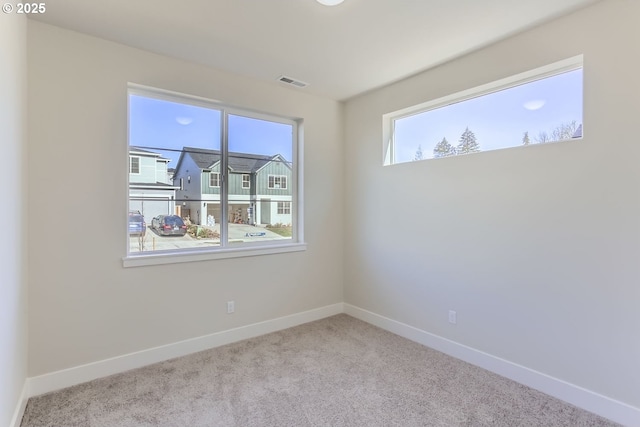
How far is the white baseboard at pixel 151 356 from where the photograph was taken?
2221 mm

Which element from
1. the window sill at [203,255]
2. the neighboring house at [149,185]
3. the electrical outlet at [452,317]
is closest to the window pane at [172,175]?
the neighboring house at [149,185]

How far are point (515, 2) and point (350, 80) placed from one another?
5.07 ft

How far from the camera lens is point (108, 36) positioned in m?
2.37

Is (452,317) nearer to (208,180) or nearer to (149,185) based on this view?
(208,180)

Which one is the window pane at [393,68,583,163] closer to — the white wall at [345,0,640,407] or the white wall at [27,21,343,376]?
the white wall at [345,0,640,407]

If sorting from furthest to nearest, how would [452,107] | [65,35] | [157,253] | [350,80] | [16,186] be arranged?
[350,80], [452,107], [157,253], [65,35], [16,186]

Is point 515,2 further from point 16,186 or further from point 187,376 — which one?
point 187,376

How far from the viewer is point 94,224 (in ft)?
7.87

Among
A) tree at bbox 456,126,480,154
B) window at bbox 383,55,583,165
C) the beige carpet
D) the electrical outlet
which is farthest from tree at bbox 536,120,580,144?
the beige carpet

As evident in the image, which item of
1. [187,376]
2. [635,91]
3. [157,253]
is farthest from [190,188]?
[635,91]

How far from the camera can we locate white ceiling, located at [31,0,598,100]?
2008mm

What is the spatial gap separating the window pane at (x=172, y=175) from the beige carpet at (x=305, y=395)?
1074 millimetres

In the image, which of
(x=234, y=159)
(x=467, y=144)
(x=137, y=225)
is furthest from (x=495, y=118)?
(x=137, y=225)

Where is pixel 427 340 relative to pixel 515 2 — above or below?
below
